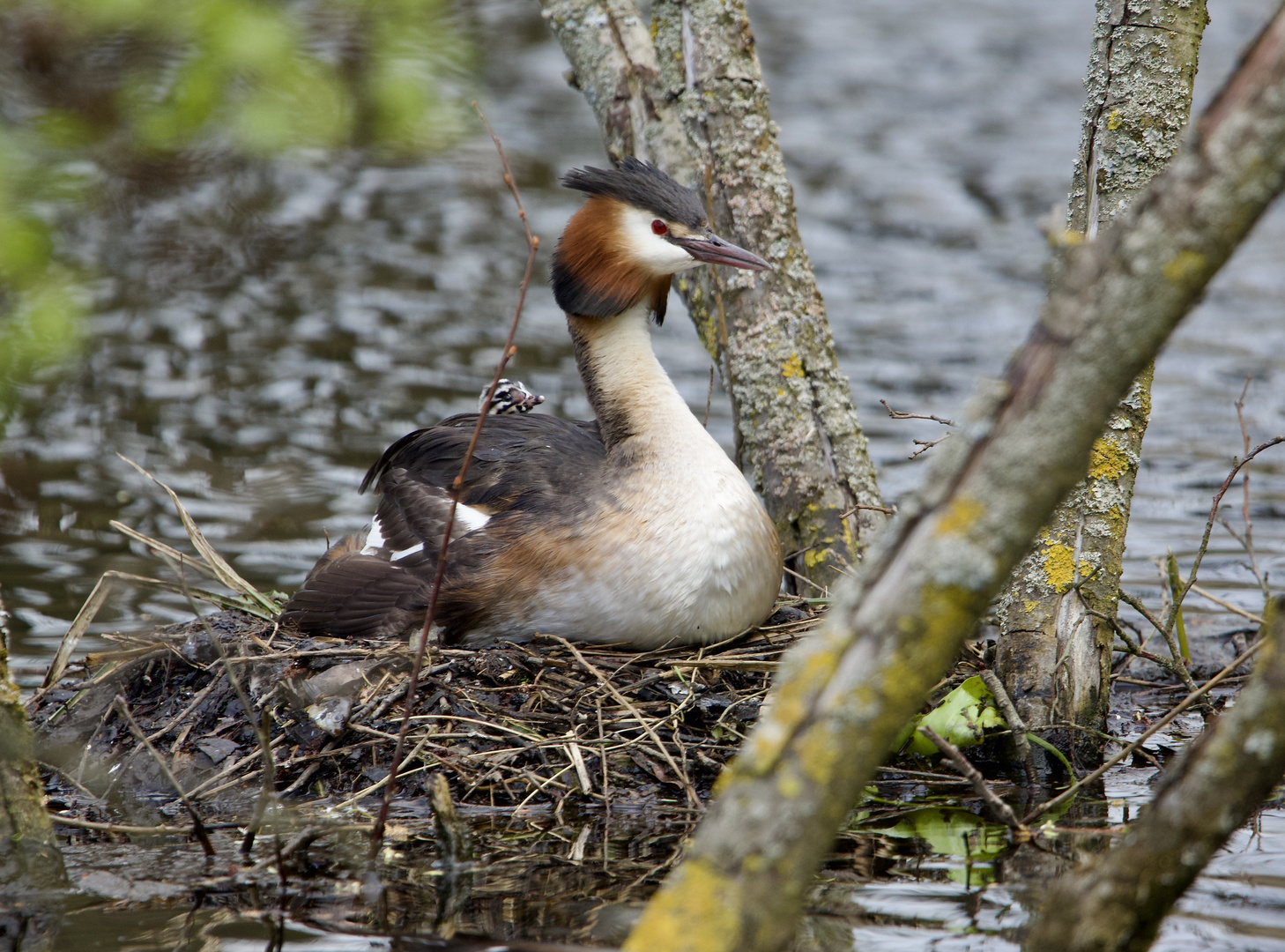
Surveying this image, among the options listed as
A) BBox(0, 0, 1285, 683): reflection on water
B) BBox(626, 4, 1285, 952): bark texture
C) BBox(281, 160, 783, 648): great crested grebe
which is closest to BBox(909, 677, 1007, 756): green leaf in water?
BBox(281, 160, 783, 648): great crested grebe

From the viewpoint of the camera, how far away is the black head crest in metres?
4.80

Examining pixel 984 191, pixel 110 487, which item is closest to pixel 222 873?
pixel 110 487

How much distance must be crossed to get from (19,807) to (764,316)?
328 cm

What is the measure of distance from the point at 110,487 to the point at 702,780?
5.35 m

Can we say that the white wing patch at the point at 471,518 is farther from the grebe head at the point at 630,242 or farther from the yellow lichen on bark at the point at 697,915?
the yellow lichen on bark at the point at 697,915

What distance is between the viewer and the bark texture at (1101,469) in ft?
13.9

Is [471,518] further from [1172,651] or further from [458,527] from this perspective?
[1172,651]

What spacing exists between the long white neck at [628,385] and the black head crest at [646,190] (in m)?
0.41

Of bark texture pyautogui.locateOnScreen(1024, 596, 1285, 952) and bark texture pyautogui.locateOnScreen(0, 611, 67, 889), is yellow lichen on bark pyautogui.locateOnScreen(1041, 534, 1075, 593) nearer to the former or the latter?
bark texture pyautogui.locateOnScreen(1024, 596, 1285, 952)

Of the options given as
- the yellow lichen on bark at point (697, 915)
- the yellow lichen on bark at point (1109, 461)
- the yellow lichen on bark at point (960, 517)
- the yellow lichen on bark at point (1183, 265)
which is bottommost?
the yellow lichen on bark at point (697, 915)

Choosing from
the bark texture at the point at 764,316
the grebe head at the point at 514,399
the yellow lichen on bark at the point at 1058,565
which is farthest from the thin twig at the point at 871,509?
the grebe head at the point at 514,399

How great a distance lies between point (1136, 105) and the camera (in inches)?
167

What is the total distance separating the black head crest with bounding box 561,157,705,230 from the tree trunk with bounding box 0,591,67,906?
2508 mm

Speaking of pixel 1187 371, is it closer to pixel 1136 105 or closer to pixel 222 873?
pixel 1136 105
